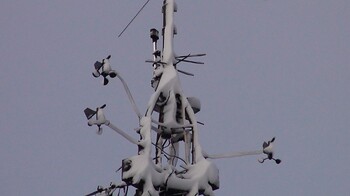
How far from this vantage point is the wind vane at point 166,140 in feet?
46.6

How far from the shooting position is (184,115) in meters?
16.0

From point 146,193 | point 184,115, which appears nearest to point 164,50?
point 184,115

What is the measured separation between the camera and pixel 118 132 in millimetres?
14758

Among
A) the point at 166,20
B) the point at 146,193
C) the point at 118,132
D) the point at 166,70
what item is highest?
the point at 166,20

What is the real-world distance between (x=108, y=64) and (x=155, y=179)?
2439 mm

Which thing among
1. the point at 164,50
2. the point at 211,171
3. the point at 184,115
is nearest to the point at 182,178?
the point at 211,171

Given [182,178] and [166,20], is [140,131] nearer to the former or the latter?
[182,178]

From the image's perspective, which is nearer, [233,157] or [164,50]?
[233,157]

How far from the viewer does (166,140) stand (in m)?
15.9

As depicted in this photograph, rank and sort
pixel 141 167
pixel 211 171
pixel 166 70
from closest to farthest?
pixel 141 167 < pixel 211 171 < pixel 166 70

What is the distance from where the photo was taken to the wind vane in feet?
46.6

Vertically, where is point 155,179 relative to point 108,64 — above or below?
below

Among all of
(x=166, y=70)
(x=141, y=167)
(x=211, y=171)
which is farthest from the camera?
(x=166, y=70)

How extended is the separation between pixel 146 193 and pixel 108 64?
2.66 meters
